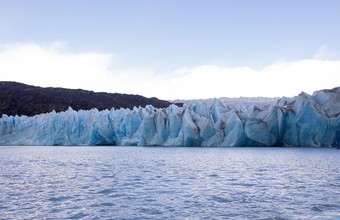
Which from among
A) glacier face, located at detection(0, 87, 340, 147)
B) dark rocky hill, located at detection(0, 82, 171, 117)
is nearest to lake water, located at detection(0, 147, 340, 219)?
glacier face, located at detection(0, 87, 340, 147)

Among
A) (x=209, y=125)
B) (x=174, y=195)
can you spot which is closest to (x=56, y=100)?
(x=209, y=125)

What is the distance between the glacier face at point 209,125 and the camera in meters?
29.4

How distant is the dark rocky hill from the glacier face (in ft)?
161

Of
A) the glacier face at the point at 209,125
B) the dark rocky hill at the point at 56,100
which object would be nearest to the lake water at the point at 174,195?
the glacier face at the point at 209,125

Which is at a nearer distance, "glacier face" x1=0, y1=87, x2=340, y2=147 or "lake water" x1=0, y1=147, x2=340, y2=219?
"lake water" x1=0, y1=147, x2=340, y2=219

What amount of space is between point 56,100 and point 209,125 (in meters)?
73.3

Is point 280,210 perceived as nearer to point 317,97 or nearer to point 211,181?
point 211,181

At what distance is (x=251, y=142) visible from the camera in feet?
108

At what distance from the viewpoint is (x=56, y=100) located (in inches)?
3858

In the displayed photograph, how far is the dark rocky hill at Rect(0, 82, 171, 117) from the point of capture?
90.9 meters

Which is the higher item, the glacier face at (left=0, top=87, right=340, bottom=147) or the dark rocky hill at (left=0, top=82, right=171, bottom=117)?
the dark rocky hill at (left=0, top=82, right=171, bottom=117)

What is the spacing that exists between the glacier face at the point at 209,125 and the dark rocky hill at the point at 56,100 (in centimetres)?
4894

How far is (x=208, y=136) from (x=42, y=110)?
2599 inches

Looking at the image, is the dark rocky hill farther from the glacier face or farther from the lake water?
the lake water
